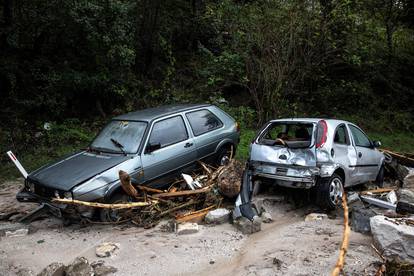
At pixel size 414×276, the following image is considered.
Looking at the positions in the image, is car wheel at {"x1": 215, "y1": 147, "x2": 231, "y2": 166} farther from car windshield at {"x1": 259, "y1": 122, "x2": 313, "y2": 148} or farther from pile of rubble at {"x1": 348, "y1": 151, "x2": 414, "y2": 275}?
pile of rubble at {"x1": 348, "y1": 151, "x2": 414, "y2": 275}

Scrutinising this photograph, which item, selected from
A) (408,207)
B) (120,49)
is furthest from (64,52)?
(408,207)

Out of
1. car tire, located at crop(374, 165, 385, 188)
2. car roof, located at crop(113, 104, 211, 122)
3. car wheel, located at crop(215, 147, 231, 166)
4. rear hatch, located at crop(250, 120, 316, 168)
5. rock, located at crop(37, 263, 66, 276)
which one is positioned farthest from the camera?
car tire, located at crop(374, 165, 385, 188)

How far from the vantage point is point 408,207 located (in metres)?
5.89

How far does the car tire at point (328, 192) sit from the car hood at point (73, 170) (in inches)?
129

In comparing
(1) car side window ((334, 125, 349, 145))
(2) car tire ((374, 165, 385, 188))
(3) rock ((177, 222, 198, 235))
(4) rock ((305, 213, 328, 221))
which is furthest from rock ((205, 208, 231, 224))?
(2) car tire ((374, 165, 385, 188))

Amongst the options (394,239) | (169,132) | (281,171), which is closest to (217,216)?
(281,171)

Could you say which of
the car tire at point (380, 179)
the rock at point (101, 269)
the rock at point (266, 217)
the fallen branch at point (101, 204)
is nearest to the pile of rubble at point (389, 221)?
the car tire at point (380, 179)

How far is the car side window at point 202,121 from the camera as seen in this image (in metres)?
7.93

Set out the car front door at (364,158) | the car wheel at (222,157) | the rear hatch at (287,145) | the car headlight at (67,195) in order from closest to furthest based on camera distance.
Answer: the car headlight at (67,195)
the rear hatch at (287,145)
the car front door at (364,158)
the car wheel at (222,157)

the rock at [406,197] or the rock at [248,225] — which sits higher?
the rock at [406,197]

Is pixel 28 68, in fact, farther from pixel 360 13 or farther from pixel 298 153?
pixel 360 13

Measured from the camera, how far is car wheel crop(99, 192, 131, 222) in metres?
6.34

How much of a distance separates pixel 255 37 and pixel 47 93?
6896 millimetres

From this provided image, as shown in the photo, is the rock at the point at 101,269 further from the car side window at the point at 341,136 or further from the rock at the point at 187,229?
the car side window at the point at 341,136
